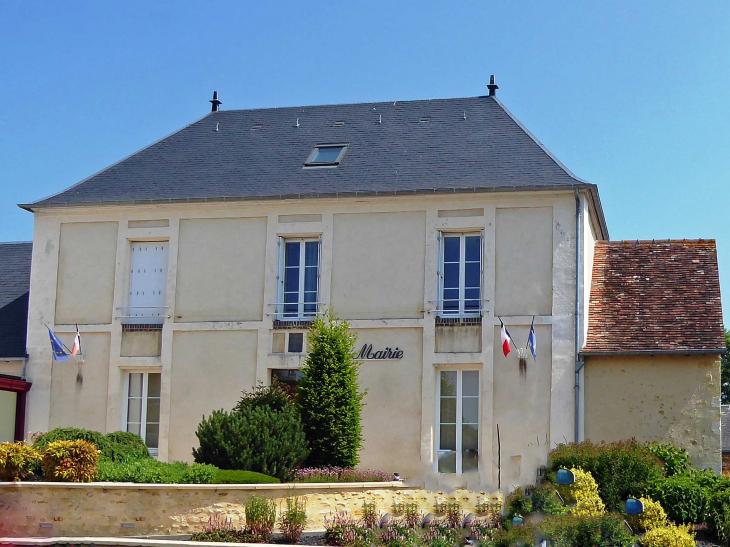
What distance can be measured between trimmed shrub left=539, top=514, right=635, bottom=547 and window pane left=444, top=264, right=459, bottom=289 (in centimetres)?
849

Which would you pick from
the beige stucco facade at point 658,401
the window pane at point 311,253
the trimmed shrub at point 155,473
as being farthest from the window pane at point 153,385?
the beige stucco facade at point 658,401

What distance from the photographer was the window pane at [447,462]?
20.7 metres

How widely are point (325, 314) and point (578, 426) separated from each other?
551 centimetres

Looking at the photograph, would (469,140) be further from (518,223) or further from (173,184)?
(173,184)

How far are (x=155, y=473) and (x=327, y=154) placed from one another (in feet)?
31.7

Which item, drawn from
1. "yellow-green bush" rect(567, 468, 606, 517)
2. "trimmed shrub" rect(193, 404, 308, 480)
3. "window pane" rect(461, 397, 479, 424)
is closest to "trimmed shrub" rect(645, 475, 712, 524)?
"yellow-green bush" rect(567, 468, 606, 517)

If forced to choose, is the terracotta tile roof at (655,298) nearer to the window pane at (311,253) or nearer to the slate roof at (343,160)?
the slate roof at (343,160)

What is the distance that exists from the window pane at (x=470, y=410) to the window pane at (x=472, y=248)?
2.85 meters

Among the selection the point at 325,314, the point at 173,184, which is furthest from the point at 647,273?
the point at 173,184

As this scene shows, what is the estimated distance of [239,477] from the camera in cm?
1641

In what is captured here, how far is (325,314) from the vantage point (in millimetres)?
21469

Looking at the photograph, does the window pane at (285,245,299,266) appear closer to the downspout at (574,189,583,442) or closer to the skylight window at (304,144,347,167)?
the skylight window at (304,144,347,167)

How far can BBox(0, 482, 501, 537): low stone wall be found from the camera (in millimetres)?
15836

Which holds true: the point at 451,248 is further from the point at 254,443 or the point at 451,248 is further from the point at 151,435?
the point at 151,435
